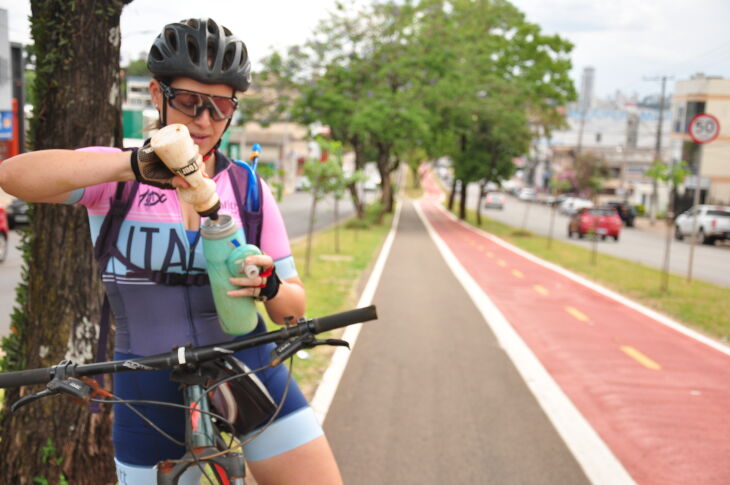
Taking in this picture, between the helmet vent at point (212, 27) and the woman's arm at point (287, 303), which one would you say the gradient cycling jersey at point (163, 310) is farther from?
the helmet vent at point (212, 27)

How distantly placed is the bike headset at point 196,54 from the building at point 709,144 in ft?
191

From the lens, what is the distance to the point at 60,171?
1.90m

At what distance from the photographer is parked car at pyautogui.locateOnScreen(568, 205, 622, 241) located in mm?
34469

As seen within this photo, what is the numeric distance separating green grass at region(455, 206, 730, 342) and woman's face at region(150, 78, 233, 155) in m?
9.45

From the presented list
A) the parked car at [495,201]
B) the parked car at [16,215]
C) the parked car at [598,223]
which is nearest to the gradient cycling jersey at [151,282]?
the parked car at [16,215]

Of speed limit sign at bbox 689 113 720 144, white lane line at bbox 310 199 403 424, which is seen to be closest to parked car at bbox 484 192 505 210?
speed limit sign at bbox 689 113 720 144

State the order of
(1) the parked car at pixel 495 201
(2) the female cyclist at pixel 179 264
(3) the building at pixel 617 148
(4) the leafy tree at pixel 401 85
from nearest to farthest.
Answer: (2) the female cyclist at pixel 179 264
(4) the leafy tree at pixel 401 85
(1) the parked car at pixel 495 201
(3) the building at pixel 617 148

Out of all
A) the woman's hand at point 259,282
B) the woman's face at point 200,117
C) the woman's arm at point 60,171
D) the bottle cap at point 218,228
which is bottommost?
the woman's hand at point 259,282

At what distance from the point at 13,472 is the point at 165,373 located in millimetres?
1997

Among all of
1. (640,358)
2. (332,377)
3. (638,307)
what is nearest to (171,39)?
(332,377)

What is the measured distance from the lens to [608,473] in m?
4.96

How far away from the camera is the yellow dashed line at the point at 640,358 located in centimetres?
814

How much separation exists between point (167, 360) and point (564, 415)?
4.98m

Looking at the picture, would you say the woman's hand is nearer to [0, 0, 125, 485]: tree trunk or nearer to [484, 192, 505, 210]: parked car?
[0, 0, 125, 485]: tree trunk
